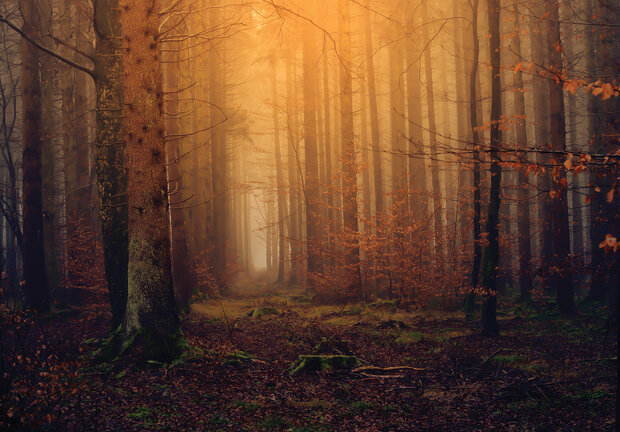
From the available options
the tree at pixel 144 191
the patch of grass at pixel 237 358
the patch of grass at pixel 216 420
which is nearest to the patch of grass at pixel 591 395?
the patch of grass at pixel 216 420

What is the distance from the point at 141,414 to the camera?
541 centimetres

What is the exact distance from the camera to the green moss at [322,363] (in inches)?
306

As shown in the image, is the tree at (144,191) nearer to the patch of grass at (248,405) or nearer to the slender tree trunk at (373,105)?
the patch of grass at (248,405)

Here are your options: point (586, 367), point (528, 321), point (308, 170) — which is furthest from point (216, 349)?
point (308, 170)

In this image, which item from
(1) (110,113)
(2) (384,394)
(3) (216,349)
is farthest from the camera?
(1) (110,113)

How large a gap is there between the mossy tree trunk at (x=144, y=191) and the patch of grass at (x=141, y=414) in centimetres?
165

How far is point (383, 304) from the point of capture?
14539 mm

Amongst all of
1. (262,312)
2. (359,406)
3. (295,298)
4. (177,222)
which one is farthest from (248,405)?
(295,298)

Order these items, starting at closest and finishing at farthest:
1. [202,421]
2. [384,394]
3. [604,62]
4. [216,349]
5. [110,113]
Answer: [202,421] < [384,394] < [216,349] < [110,113] < [604,62]

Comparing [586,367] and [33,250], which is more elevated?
[33,250]

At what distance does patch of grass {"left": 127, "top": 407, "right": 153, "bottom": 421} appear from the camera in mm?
5326

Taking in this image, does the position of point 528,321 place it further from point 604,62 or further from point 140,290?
point 140,290

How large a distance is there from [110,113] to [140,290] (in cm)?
355

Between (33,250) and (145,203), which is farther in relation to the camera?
(33,250)
